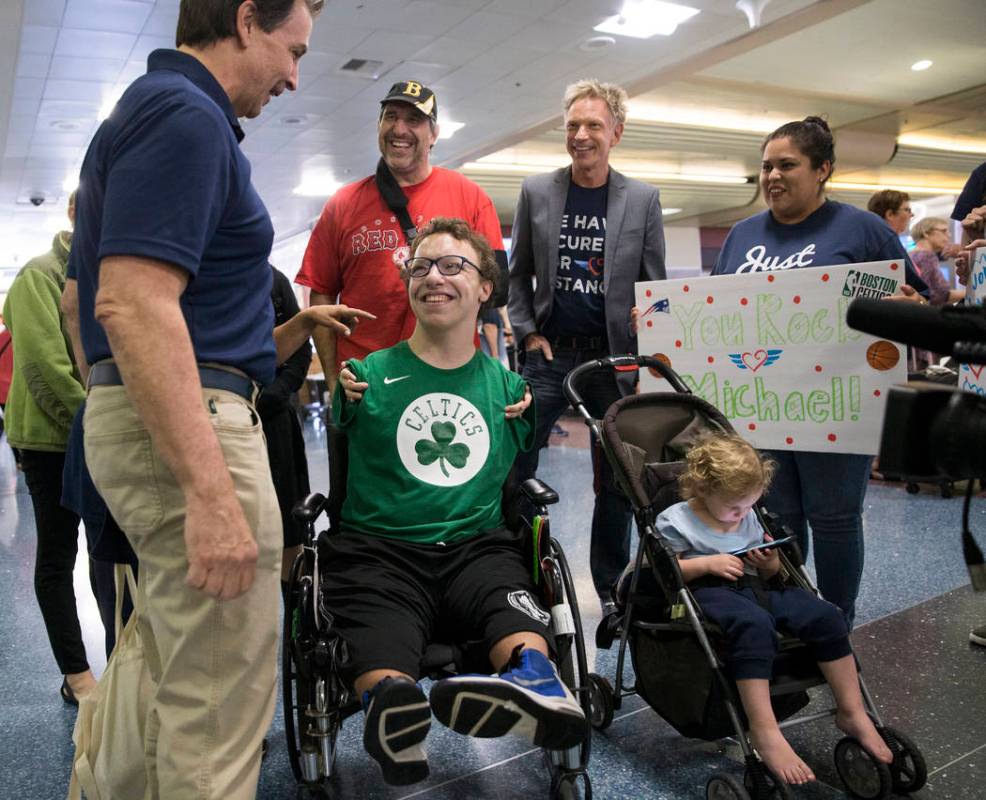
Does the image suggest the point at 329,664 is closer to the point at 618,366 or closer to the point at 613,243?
the point at 618,366

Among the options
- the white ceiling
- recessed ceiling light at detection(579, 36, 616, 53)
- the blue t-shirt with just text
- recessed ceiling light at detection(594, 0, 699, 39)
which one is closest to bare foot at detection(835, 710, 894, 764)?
the blue t-shirt with just text

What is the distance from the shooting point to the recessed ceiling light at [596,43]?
7348 millimetres

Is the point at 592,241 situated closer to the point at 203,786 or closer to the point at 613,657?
the point at 613,657

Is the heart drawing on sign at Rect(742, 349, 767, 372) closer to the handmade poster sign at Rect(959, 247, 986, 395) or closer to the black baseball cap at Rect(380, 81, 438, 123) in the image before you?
the handmade poster sign at Rect(959, 247, 986, 395)

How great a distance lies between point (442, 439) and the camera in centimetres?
206

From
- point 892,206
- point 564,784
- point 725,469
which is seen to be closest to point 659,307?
point 725,469

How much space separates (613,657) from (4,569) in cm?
309

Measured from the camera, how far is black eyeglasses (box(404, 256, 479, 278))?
207 cm

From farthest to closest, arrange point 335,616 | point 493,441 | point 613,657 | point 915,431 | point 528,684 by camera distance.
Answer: point 613,657 < point 493,441 < point 335,616 < point 528,684 < point 915,431

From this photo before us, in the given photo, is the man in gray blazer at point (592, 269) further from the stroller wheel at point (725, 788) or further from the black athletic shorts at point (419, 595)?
the stroller wheel at point (725, 788)

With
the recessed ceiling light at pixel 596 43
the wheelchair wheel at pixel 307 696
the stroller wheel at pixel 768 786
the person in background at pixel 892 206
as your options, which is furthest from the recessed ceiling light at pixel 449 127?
the stroller wheel at pixel 768 786

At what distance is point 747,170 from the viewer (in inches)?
566

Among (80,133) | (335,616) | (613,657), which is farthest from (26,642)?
(80,133)

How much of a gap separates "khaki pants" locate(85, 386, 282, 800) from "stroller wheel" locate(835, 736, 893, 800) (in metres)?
1.30
